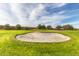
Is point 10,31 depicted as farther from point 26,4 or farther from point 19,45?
point 26,4

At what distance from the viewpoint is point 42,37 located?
56.7 inches

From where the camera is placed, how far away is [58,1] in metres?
1.43

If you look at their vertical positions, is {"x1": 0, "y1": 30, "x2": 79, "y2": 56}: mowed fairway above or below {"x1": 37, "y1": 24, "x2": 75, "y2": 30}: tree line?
below

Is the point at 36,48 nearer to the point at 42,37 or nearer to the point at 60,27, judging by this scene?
the point at 42,37

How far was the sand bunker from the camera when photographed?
4.68 ft

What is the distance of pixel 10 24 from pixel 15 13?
11 cm

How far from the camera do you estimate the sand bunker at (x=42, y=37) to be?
56.2 inches

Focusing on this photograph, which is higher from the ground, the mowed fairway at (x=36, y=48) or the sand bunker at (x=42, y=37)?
the sand bunker at (x=42, y=37)

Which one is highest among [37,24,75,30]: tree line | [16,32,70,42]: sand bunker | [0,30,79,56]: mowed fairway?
[37,24,75,30]: tree line

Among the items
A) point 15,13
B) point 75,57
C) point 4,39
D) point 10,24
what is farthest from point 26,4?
point 75,57

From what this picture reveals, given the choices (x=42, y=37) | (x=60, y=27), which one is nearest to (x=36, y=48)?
(x=42, y=37)

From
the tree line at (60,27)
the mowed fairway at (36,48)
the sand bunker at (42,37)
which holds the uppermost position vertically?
the tree line at (60,27)

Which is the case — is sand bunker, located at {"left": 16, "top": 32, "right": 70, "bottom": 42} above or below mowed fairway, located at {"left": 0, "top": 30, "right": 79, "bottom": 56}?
above

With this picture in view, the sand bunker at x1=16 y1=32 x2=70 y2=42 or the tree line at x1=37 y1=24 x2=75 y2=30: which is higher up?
the tree line at x1=37 y1=24 x2=75 y2=30
